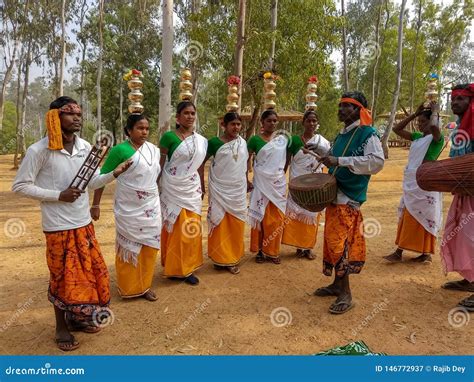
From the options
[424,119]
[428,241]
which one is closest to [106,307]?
[428,241]

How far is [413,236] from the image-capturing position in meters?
4.90

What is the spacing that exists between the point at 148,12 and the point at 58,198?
2424 centimetres

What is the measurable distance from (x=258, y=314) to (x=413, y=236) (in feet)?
8.48

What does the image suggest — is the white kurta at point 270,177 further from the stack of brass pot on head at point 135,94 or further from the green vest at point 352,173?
the stack of brass pot on head at point 135,94

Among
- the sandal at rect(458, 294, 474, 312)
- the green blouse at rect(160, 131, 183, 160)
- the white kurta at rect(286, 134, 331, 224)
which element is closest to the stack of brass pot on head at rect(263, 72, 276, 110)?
the white kurta at rect(286, 134, 331, 224)

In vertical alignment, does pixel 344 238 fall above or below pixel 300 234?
above

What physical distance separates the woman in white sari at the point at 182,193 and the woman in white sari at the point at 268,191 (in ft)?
3.04

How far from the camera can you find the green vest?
3424mm

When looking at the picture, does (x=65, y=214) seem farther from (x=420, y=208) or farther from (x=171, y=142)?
(x=420, y=208)

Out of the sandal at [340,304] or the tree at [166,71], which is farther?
the tree at [166,71]

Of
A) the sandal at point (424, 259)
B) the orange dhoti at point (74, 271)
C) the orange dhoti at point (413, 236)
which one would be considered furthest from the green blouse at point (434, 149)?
the orange dhoti at point (74, 271)

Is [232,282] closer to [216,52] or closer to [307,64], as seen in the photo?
[216,52]

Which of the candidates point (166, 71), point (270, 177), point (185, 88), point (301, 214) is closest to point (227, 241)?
point (270, 177)

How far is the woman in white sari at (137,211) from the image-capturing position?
3654 mm
